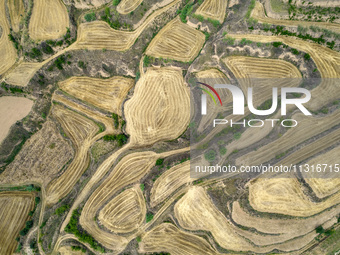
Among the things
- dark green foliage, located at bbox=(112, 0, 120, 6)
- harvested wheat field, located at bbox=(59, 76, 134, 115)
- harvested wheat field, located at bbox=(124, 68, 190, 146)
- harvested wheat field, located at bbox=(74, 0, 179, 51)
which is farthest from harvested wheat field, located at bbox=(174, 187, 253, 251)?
dark green foliage, located at bbox=(112, 0, 120, 6)

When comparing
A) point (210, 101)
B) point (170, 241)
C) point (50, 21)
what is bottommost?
point (170, 241)

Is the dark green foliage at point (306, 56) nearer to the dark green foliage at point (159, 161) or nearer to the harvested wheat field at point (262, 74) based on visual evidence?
the harvested wheat field at point (262, 74)

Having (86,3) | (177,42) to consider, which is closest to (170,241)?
(177,42)

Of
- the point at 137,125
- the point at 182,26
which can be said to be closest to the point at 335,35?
the point at 182,26

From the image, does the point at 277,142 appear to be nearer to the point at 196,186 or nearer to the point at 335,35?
the point at 196,186

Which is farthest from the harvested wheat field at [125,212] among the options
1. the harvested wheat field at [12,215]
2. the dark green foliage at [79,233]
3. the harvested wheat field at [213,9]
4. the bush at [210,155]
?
the harvested wheat field at [213,9]

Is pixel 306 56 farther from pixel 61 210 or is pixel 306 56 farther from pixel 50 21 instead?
pixel 61 210

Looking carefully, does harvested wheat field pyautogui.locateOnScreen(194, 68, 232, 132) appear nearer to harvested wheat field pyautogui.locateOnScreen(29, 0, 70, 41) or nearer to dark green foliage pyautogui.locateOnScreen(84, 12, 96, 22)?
dark green foliage pyautogui.locateOnScreen(84, 12, 96, 22)
